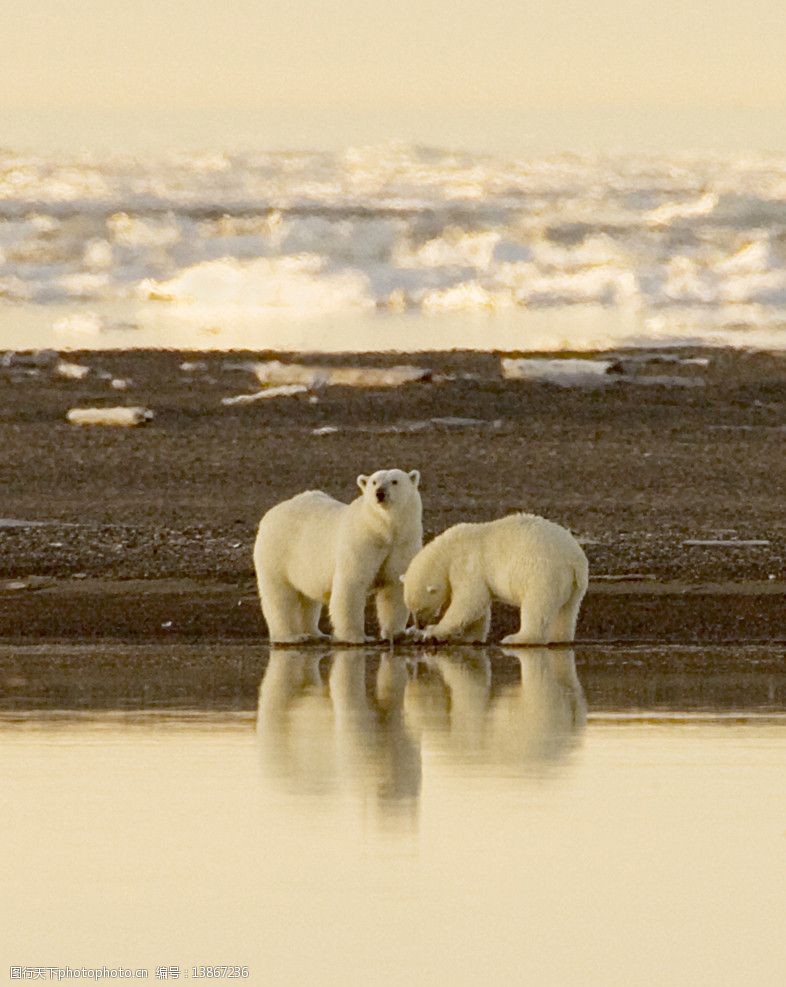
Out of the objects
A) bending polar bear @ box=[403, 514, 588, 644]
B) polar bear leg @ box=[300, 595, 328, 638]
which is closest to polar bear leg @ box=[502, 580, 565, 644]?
bending polar bear @ box=[403, 514, 588, 644]

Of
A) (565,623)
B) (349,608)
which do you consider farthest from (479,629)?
(349,608)

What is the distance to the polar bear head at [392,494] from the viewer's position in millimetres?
14438

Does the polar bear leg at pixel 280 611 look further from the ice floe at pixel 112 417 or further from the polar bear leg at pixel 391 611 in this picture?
the ice floe at pixel 112 417

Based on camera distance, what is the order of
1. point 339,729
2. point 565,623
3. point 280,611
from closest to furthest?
point 339,729 < point 565,623 < point 280,611

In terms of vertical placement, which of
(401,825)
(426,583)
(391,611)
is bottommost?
(401,825)

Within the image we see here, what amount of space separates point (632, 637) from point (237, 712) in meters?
3.93

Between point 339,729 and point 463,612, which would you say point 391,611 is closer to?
point 463,612

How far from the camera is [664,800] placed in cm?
908

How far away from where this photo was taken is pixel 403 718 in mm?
11234

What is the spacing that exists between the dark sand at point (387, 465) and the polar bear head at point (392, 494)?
125 centimetres

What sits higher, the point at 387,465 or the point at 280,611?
the point at 387,465

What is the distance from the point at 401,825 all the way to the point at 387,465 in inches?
541

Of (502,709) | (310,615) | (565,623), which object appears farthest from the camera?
(310,615)

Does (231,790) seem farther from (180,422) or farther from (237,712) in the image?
(180,422)
